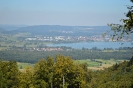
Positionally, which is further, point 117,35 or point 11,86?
point 11,86

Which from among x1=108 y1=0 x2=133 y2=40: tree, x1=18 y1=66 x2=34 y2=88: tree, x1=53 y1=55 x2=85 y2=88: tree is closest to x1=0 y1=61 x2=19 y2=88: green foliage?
x1=18 y1=66 x2=34 y2=88: tree

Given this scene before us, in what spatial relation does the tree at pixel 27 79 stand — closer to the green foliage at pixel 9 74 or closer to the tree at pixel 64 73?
the tree at pixel 64 73

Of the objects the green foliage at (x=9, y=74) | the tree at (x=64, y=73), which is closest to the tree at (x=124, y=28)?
the tree at (x=64, y=73)

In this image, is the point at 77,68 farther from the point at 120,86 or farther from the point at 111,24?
the point at 111,24

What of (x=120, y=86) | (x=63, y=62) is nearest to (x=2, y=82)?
(x=63, y=62)

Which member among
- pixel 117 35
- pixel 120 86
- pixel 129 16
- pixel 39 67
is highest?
pixel 129 16

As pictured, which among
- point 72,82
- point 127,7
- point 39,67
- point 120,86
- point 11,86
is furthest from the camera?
point 120,86

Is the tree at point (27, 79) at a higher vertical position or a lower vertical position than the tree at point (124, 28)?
lower

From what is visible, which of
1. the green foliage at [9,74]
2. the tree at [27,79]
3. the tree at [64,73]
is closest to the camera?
the tree at [27,79]

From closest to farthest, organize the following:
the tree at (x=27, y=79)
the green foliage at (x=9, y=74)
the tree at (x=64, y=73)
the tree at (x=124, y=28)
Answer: the tree at (x=124, y=28) < the tree at (x=27, y=79) < the tree at (x=64, y=73) < the green foliage at (x=9, y=74)

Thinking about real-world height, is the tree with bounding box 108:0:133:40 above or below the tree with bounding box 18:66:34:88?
above

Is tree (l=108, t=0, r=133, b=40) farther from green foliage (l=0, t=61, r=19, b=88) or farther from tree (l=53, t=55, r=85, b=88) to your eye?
green foliage (l=0, t=61, r=19, b=88)
